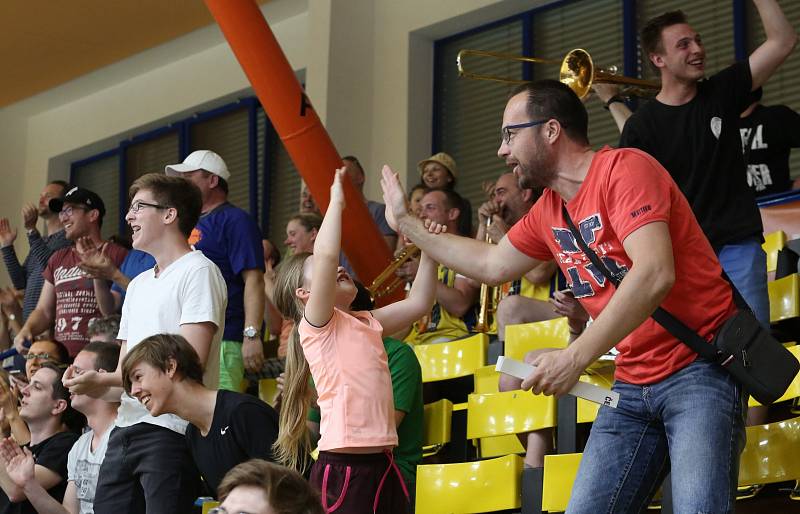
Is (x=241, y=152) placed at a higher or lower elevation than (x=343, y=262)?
higher

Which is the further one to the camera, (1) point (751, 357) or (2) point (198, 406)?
(2) point (198, 406)

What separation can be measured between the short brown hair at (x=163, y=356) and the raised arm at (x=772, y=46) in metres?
2.15

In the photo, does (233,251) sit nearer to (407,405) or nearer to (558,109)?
(407,405)

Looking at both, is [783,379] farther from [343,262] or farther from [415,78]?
[415,78]

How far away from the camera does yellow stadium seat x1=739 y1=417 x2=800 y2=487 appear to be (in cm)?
361

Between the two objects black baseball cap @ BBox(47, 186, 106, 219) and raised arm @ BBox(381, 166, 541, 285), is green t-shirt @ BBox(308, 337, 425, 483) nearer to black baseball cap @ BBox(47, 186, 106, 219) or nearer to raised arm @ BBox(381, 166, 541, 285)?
raised arm @ BBox(381, 166, 541, 285)

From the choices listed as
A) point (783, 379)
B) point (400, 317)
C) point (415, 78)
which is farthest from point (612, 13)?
point (783, 379)

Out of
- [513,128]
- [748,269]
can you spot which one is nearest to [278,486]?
[513,128]

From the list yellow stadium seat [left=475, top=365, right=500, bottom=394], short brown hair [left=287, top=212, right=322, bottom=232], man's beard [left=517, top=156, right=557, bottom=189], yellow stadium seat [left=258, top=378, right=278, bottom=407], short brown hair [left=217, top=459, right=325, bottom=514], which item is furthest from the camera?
short brown hair [left=287, top=212, right=322, bottom=232]

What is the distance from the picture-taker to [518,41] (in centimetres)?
892

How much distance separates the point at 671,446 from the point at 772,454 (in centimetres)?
99

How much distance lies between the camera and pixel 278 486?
2.00m

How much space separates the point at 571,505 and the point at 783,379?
596 mm

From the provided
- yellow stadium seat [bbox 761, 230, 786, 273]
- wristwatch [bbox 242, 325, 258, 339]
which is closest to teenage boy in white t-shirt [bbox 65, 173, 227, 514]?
wristwatch [bbox 242, 325, 258, 339]
